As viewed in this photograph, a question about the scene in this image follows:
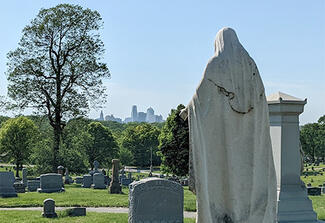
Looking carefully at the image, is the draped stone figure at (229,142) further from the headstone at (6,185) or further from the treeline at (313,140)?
the treeline at (313,140)

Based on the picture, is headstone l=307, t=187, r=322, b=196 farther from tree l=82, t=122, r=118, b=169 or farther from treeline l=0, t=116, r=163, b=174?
tree l=82, t=122, r=118, b=169

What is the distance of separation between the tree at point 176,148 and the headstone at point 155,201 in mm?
21862

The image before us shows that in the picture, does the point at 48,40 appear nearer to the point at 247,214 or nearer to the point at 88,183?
the point at 88,183

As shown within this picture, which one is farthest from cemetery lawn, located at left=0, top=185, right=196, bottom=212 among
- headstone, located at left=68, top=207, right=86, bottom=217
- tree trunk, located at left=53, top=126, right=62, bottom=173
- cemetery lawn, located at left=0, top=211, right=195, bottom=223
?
tree trunk, located at left=53, top=126, right=62, bottom=173

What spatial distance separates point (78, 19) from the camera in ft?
110

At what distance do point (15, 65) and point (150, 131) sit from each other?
46.6m

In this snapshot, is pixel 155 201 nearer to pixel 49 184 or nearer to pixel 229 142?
pixel 229 142

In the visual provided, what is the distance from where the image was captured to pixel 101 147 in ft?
181

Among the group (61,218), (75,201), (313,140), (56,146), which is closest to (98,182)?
(75,201)

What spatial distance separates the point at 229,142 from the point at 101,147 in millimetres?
51348

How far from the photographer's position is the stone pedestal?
10719 millimetres

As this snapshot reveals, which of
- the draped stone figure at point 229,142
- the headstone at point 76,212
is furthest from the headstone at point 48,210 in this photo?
the draped stone figure at point 229,142

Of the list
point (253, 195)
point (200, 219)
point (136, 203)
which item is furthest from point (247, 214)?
point (136, 203)

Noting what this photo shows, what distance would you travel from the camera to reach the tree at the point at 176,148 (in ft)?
111
